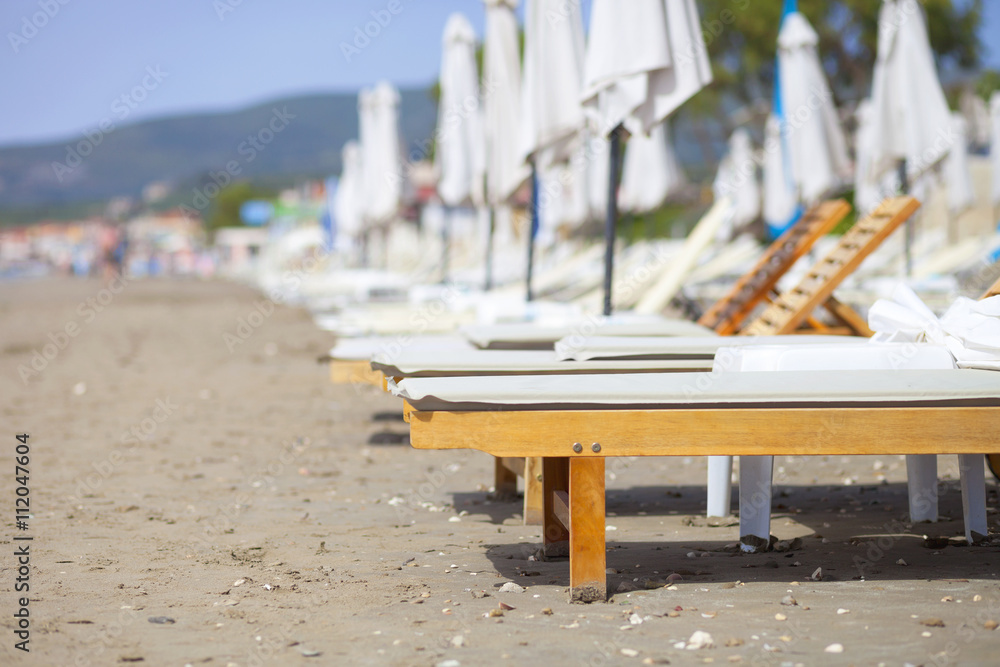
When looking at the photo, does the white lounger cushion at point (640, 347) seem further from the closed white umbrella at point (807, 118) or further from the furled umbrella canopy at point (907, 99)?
the closed white umbrella at point (807, 118)

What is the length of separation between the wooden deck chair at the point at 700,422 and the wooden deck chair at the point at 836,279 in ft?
8.60

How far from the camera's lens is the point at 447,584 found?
3271mm

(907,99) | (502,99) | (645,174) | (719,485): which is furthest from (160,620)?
(645,174)

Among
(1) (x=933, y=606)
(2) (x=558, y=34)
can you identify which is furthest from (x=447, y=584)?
(2) (x=558, y=34)

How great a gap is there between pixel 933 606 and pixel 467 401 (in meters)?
1.38

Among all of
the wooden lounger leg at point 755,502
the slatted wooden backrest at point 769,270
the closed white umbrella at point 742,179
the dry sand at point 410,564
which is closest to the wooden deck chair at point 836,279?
the slatted wooden backrest at point 769,270

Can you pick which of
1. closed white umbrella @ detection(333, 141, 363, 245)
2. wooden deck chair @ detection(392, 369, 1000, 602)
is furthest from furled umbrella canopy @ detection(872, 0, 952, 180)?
closed white umbrella @ detection(333, 141, 363, 245)

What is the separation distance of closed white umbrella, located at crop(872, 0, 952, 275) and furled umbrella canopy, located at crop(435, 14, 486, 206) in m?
3.95

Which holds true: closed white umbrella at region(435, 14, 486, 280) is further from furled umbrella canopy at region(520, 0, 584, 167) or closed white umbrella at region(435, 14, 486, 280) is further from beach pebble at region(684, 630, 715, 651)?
A: beach pebble at region(684, 630, 715, 651)

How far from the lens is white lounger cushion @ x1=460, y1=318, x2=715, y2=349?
5.04 meters

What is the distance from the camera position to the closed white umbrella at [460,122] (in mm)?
11789

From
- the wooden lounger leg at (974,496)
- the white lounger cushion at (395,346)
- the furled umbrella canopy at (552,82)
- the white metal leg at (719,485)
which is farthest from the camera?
the furled umbrella canopy at (552,82)

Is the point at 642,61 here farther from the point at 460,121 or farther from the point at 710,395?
the point at 460,121

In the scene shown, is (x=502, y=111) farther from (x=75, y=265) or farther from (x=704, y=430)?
(x=75, y=265)
